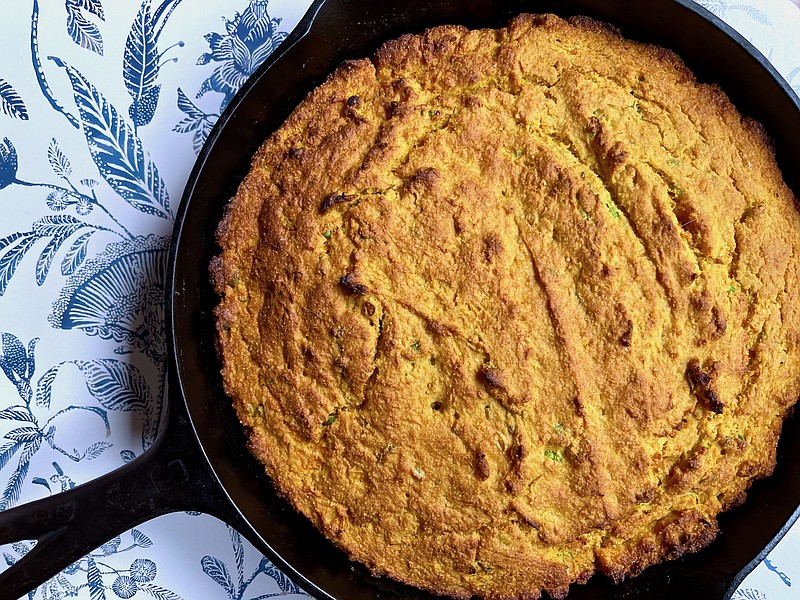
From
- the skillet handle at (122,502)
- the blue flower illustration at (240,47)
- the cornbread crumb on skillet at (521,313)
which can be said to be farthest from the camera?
the blue flower illustration at (240,47)

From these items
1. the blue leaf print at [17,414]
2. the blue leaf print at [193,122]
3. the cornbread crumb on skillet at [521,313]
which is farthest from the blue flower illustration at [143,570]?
the blue leaf print at [193,122]

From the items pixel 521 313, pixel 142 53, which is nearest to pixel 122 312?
pixel 142 53

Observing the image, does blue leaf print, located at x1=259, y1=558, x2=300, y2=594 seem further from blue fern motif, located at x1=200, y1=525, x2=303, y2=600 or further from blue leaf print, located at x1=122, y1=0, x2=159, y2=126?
blue leaf print, located at x1=122, y1=0, x2=159, y2=126

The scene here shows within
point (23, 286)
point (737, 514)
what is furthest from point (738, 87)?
point (23, 286)

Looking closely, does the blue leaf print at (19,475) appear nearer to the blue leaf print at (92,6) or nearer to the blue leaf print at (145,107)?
the blue leaf print at (145,107)

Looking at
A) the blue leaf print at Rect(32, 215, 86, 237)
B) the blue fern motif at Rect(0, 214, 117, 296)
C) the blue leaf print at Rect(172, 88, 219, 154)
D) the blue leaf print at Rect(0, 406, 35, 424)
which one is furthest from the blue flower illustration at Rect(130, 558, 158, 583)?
the blue leaf print at Rect(172, 88, 219, 154)

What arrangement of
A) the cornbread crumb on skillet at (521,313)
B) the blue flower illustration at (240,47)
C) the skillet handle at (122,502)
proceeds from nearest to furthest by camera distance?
the cornbread crumb on skillet at (521,313) → the skillet handle at (122,502) → the blue flower illustration at (240,47)

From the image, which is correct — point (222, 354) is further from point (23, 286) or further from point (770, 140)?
point (770, 140)
